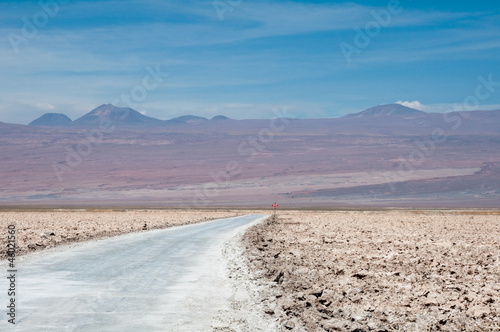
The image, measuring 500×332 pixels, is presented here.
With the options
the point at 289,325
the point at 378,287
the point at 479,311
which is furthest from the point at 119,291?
the point at 479,311

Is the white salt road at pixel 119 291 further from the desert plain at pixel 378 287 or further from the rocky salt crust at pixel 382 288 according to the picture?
the rocky salt crust at pixel 382 288

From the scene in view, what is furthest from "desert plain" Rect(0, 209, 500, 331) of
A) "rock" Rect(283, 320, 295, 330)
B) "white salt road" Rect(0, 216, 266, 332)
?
"white salt road" Rect(0, 216, 266, 332)

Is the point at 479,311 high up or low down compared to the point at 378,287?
up

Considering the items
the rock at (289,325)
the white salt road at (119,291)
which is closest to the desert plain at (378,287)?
the rock at (289,325)

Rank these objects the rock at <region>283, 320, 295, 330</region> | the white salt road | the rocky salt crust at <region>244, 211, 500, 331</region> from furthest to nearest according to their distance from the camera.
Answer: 1. the rocky salt crust at <region>244, 211, 500, 331</region>
2. the rock at <region>283, 320, 295, 330</region>
3. the white salt road

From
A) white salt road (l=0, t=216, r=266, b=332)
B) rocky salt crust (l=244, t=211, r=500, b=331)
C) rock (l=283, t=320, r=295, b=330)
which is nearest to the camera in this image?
white salt road (l=0, t=216, r=266, b=332)

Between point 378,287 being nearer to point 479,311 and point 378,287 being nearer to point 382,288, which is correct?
point 382,288

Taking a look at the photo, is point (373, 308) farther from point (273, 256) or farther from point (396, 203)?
point (396, 203)

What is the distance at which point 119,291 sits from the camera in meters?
12.2

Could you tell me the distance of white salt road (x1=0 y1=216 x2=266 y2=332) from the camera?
9359 mm

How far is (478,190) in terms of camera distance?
188m

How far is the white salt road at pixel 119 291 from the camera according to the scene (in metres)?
9.36

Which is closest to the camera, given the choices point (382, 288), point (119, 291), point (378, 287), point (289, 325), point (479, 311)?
point (289, 325)

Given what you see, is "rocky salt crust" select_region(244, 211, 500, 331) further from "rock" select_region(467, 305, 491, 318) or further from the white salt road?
the white salt road
